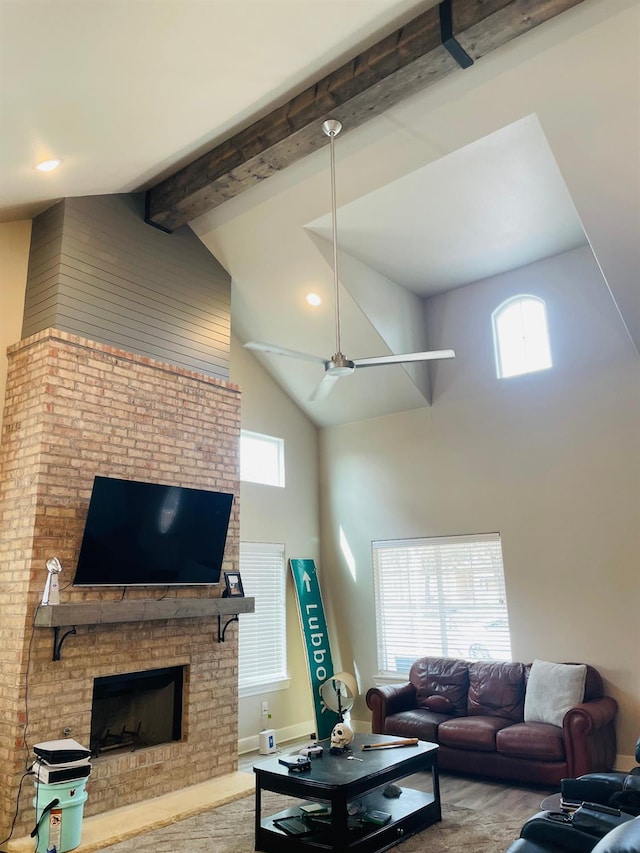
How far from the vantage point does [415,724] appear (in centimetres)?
561

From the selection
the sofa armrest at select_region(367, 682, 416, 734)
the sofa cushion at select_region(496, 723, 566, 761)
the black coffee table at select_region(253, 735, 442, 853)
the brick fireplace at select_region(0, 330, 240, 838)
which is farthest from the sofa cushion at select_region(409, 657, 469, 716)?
the brick fireplace at select_region(0, 330, 240, 838)

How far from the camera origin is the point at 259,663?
670cm

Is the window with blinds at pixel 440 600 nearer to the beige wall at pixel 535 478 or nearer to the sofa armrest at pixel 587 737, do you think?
the beige wall at pixel 535 478

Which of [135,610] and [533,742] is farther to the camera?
[533,742]

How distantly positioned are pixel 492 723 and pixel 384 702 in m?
1.02

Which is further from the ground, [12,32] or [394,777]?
[12,32]

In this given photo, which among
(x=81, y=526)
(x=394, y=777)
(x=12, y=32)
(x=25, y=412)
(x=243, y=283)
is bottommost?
(x=394, y=777)

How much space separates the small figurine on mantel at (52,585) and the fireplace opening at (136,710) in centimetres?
86

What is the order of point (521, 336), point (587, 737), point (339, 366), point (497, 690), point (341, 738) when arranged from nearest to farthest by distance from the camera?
point (339, 366) → point (341, 738) → point (587, 737) → point (497, 690) → point (521, 336)

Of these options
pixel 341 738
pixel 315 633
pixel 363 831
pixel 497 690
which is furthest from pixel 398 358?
pixel 315 633

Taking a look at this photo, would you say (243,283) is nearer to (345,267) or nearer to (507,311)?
(345,267)

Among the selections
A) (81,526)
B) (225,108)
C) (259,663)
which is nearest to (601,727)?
(259,663)

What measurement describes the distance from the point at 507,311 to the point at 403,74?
10.9 feet

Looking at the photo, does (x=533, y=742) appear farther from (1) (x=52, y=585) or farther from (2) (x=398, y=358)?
(1) (x=52, y=585)
